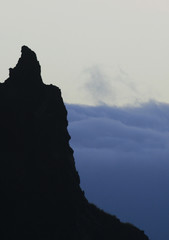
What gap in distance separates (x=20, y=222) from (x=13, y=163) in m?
7.66

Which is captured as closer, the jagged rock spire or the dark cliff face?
the dark cliff face

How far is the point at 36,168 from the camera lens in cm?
9025

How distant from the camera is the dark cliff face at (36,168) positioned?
8662 cm

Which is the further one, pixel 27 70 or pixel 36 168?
pixel 27 70

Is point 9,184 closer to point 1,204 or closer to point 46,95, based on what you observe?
point 1,204

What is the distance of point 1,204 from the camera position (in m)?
85.8

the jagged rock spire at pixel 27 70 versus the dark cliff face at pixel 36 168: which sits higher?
the jagged rock spire at pixel 27 70

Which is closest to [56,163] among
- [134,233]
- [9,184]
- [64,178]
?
[64,178]

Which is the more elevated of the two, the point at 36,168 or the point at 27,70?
the point at 27,70

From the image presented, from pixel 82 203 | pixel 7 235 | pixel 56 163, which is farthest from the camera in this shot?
pixel 82 203

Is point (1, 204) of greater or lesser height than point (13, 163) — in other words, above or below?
below

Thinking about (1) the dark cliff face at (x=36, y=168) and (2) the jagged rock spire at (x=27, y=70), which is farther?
(2) the jagged rock spire at (x=27, y=70)

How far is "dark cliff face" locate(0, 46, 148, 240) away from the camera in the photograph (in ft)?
284

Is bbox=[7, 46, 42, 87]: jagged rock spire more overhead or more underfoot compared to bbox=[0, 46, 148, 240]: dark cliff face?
more overhead
